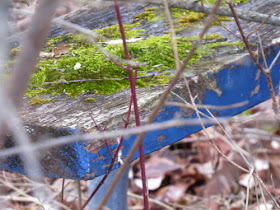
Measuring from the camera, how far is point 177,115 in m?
0.97

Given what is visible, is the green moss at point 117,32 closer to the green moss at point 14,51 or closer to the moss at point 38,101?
the green moss at point 14,51

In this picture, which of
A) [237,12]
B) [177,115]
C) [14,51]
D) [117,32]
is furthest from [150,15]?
[177,115]

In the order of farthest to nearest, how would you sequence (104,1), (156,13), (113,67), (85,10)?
1. (85,10)
2. (156,13)
3. (113,67)
4. (104,1)

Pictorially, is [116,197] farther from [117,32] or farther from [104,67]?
[117,32]

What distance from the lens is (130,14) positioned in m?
1.65

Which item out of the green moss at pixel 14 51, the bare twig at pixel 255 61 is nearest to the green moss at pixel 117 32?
the green moss at pixel 14 51

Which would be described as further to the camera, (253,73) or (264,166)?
(264,166)

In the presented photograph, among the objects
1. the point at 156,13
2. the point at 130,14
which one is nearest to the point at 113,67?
the point at 156,13

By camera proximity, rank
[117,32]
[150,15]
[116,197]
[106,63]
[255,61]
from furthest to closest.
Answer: [150,15] < [117,32] < [116,197] < [106,63] < [255,61]

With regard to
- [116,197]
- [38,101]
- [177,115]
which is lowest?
[116,197]

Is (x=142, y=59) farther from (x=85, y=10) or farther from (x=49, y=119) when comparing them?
(x=85, y=10)

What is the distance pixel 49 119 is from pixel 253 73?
0.63 meters

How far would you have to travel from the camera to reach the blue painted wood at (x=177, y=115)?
0.79 m

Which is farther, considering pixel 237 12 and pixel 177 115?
pixel 237 12
